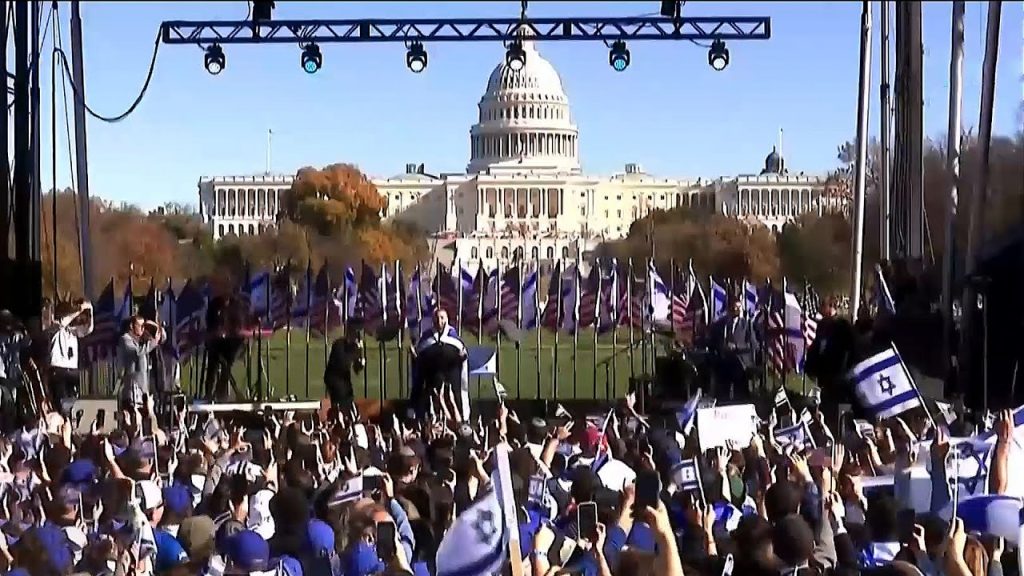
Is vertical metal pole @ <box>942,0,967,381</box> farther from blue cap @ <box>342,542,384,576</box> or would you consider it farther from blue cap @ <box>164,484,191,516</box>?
blue cap @ <box>342,542,384,576</box>

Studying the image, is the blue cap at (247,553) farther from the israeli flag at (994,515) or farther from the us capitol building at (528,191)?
the us capitol building at (528,191)

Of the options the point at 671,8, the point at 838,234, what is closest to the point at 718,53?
the point at 671,8

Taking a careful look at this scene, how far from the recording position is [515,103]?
127000 millimetres

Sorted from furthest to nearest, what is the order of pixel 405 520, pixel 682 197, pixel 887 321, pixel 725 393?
pixel 682 197, pixel 725 393, pixel 887 321, pixel 405 520

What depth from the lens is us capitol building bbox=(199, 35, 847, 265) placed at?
376ft

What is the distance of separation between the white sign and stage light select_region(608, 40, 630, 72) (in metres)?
12.3

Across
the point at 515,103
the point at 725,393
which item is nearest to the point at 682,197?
the point at 515,103

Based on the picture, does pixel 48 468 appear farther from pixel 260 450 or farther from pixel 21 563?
pixel 21 563

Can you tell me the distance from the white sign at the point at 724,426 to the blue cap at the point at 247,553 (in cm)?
283

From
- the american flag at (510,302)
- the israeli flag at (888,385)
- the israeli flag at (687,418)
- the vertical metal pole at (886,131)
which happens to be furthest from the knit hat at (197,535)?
the american flag at (510,302)

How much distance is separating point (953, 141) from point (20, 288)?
8.37m

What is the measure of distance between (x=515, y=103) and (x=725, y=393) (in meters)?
110

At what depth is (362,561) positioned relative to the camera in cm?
585

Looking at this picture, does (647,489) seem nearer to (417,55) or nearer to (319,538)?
(319,538)
